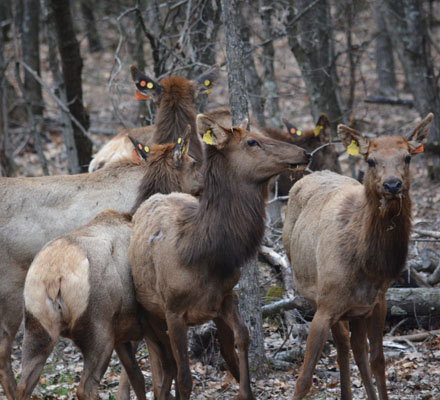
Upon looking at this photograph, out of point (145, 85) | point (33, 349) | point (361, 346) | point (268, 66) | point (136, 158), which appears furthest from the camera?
point (268, 66)

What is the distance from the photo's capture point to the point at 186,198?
274 inches

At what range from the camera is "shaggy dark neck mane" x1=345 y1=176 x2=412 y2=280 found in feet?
19.0

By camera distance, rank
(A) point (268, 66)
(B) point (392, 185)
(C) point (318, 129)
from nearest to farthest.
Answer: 1. (B) point (392, 185)
2. (C) point (318, 129)
3. (A) point (268, 66)

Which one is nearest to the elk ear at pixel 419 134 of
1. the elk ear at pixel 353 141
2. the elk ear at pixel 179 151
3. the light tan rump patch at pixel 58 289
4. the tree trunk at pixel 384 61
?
Result: the elk ear at pixel 353 141

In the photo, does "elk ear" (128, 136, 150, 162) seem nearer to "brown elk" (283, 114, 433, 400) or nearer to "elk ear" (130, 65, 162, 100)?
"elk ear" (130, 65, 162, 100)

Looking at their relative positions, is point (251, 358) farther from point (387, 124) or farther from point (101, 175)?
point (387, 124)

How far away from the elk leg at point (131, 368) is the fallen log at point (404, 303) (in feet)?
6.68

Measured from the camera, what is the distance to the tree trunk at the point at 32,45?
60.6 feet

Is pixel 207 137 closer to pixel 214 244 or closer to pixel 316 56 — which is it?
pixel 214 244

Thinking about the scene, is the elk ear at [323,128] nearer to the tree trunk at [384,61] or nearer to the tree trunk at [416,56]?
the tree trunk at [416,56]

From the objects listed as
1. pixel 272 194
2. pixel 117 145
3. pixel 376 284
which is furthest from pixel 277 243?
pixel 376 284

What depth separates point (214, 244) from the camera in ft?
20.1

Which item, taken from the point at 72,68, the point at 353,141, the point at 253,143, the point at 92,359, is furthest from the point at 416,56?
the point at 92,359

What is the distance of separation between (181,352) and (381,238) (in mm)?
2005
